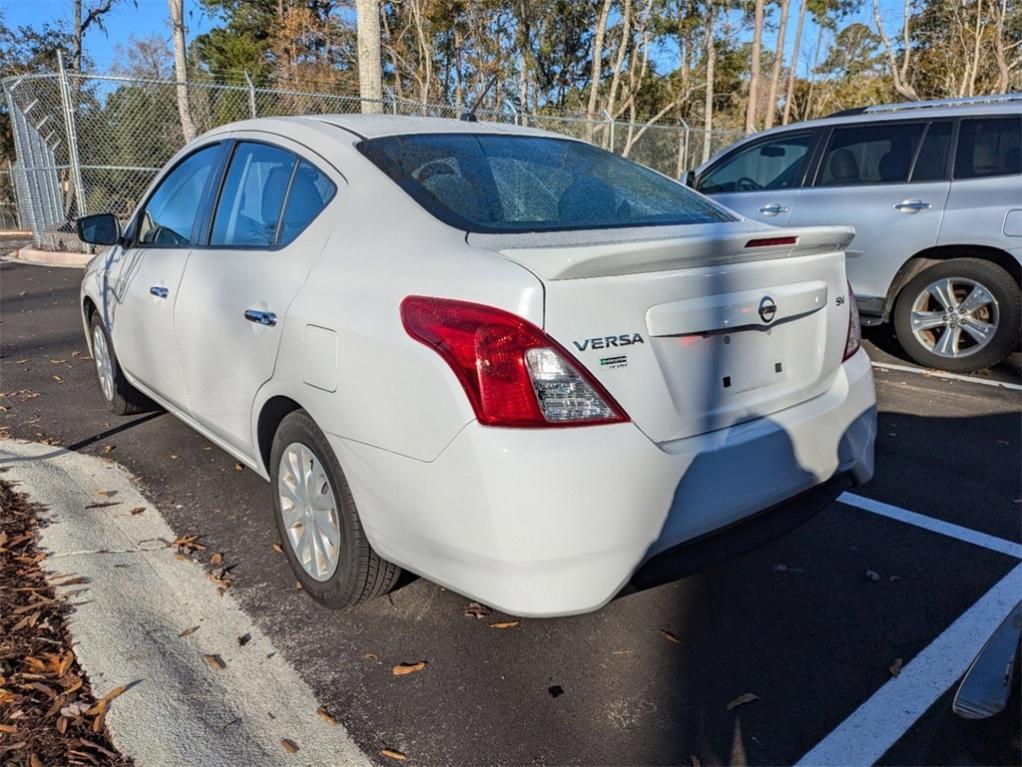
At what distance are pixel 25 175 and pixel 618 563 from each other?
14.7 meters

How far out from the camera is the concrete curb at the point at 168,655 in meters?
2.08

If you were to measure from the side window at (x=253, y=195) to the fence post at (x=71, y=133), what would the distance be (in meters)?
10.0

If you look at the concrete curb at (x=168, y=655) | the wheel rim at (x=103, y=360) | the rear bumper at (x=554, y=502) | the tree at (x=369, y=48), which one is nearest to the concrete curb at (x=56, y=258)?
the tree at (x=369, y=48)

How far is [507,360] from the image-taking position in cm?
190

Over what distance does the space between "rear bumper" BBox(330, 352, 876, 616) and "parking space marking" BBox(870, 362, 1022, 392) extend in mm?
4219

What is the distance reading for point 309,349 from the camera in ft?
7.84

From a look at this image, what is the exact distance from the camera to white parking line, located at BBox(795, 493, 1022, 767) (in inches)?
80.8

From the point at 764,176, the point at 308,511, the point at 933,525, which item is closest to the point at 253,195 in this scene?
the point at 308,511

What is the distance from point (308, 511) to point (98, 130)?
12207mm

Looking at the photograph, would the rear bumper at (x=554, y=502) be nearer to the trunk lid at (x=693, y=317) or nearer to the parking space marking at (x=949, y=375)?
the trunk lid at (x=693, y=317)

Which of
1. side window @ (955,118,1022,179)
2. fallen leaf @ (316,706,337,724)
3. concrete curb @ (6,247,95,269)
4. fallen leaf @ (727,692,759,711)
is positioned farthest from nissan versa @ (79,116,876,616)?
concrete curb @ (6,247,95,269)

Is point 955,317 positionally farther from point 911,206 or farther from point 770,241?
point 770,241

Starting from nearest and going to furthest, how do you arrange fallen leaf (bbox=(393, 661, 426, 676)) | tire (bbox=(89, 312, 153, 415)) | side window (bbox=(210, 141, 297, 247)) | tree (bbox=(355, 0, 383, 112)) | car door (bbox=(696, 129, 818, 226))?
fallen leaf (bbox=(393, 661, 426, 676))
side window (bbox=(210, 141, 297, 247))
tire (bbox=(89, 312, 153, 415))
car door (bbox=(696, 129, 818, 226))
tree (bbox=(355, 0, 383, 112))

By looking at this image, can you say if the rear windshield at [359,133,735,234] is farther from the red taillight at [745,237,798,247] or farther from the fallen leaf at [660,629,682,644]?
the fallen leaf at [660,629,682,644]
